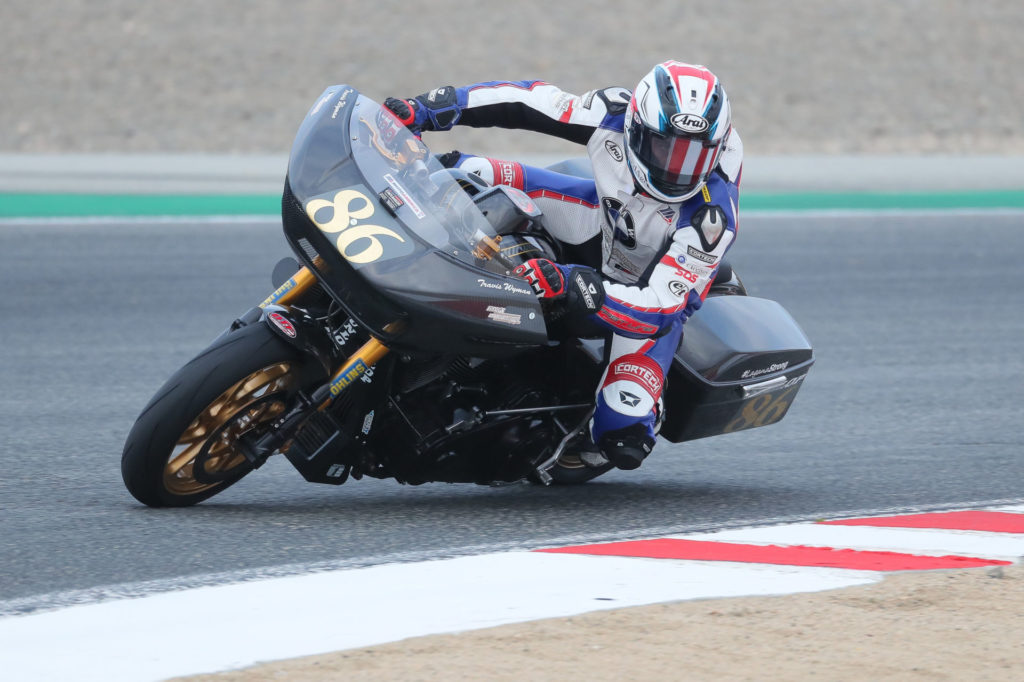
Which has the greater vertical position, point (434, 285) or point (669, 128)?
point (669, 128)

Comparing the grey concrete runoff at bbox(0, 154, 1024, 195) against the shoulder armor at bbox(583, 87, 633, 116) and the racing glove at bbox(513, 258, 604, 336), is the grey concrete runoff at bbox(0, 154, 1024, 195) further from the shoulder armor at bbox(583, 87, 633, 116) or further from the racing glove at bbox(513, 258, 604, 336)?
the racing glove at bbox(513, 258, 604, 336)

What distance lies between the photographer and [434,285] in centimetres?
440

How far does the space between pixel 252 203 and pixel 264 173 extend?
6.66 feet

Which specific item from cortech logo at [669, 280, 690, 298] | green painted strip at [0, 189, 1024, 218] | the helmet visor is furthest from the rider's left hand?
green painted strip at [0, 189, 1024, 218]

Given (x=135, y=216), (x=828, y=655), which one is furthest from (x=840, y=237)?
(x=828, y=655)

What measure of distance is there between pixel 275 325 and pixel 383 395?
431 mm

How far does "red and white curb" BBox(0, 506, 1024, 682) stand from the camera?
3.49 metres

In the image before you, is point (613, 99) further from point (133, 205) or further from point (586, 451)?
point (133, 205)

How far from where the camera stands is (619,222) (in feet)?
16.9

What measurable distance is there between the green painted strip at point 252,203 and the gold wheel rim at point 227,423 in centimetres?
886

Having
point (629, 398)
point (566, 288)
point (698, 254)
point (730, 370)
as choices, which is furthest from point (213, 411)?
point (730, 370)

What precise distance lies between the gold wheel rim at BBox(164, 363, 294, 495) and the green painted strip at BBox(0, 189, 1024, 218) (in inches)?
349

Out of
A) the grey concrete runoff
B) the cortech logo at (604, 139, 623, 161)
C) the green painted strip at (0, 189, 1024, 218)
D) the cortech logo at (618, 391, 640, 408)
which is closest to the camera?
the cortech logo at (618, 391, 640, 408)

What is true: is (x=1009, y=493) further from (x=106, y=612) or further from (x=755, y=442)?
(x=106, y=612)
